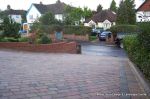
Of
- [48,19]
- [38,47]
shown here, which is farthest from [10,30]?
[48,19]

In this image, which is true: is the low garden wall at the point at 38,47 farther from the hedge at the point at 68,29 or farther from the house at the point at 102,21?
the house at the point at 102,21

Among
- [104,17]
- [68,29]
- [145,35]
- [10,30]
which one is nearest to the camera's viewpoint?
[145,35]

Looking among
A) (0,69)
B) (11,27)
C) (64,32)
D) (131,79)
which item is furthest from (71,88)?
(64,32)

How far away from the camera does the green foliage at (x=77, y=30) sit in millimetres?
45375

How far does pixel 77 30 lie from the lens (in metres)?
46.6

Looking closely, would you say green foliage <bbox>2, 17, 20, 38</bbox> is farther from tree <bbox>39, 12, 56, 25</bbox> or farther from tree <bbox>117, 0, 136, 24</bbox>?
tree <bbox>117, 0, 136, 24</bbox>

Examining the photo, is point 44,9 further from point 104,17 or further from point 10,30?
point 10,30

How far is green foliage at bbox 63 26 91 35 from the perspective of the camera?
4538 centimetres

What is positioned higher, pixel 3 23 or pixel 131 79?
pixel 3 23

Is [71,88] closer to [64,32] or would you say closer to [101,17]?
[64,32]

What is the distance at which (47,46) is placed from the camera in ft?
64.4

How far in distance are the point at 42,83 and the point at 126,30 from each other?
34.4 metres

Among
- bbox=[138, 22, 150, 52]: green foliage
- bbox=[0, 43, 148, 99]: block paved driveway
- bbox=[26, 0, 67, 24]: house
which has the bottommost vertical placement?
bbox=[0, 43, 148, 99]: block paved driveway

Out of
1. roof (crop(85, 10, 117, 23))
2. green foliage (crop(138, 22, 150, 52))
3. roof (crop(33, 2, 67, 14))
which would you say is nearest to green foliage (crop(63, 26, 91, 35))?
roof (crop(33, 2, 67, 14))
